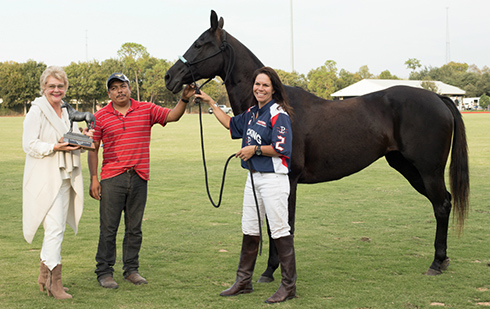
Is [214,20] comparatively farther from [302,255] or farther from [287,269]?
[302,255]

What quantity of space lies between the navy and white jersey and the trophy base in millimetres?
1336

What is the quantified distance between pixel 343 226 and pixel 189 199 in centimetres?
322

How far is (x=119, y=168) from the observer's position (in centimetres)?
444

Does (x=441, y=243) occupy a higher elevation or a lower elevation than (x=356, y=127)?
lower

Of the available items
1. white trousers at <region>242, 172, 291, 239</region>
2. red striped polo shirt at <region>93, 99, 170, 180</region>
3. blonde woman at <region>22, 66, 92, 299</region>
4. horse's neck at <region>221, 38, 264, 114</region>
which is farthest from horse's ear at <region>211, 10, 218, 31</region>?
white trousers at <region>242, 172, 291, 239</region>

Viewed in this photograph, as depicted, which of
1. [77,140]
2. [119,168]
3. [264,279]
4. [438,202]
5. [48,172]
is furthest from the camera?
[438,202]

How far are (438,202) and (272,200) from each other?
7.10ft

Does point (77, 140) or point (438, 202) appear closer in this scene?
point (77, 140)

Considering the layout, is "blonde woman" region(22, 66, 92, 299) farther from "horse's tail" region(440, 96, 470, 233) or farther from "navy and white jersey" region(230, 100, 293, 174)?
"horse's tail" region(440, 96, 470, 233)

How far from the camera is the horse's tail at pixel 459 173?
5.16 m

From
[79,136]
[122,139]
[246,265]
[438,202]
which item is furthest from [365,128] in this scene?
[79,136]

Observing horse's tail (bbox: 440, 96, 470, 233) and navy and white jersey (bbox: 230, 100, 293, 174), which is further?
horse's tail (bbox: 440, 96, 470, 233)

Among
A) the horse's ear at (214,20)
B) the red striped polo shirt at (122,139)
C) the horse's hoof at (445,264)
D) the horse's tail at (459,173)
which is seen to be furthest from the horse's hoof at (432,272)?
the horse's ear at (214,20)

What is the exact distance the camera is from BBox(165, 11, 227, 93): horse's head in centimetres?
471
